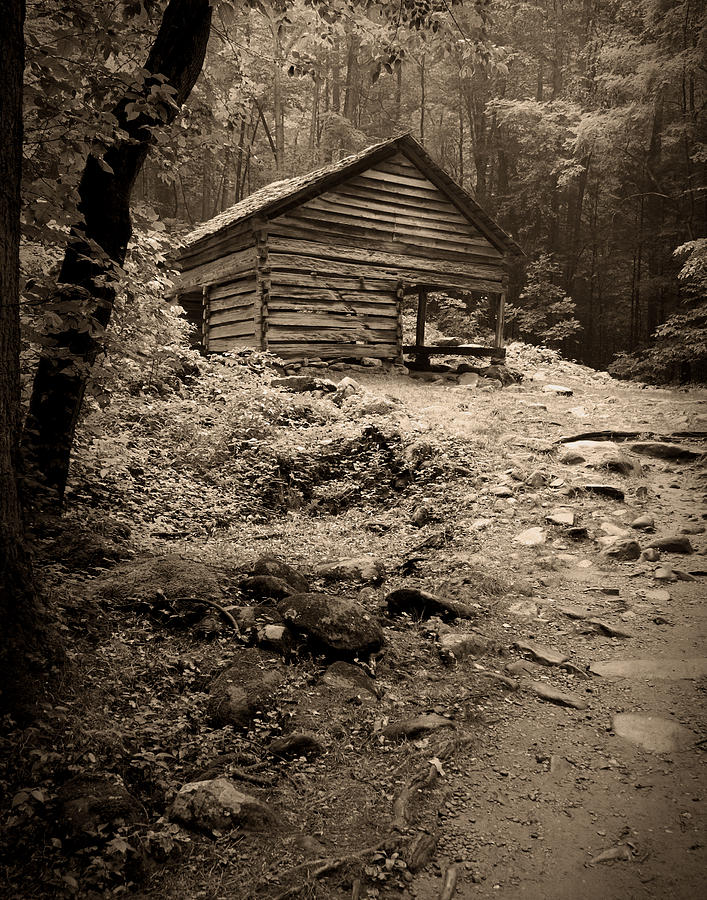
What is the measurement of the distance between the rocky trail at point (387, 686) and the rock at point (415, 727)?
1 cm

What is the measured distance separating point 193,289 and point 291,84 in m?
17.7

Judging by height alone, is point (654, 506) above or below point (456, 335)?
below

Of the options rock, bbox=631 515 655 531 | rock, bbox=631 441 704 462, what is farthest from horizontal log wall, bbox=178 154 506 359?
rock, bbox=631 515 655 531

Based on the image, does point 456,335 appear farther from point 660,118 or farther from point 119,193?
point 119,193

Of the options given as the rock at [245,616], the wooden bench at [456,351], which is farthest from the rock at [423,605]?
the wooden bench at [456,351]

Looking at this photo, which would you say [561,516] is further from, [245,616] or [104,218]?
[104,218]

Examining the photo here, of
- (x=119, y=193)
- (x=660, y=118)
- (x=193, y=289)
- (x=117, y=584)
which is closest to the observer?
(x=117, y=584)

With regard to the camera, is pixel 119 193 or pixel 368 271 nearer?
pixel 119 193

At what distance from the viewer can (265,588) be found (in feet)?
15.2

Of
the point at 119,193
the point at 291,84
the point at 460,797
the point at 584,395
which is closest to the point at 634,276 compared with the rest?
the point at 584,395

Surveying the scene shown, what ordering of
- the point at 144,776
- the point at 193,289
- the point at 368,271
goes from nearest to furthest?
the point at 144,776 → the point at 368,271 → the point at 193,289

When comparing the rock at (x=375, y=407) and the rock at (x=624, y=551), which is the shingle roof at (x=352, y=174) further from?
the rock at (x=624, y=551)

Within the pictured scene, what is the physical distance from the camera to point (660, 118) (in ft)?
73.4

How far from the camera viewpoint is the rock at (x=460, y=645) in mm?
4102
